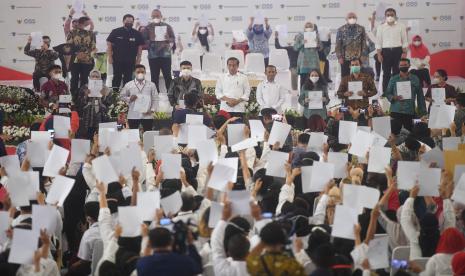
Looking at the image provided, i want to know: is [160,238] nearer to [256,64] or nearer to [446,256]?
[446,256]

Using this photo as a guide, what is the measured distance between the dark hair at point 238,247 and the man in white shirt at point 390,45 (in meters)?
9.86

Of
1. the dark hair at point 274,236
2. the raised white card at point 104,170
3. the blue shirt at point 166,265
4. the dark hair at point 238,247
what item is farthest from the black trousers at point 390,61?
the blue shirt at point 166,265

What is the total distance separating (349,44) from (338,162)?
6.71 metres

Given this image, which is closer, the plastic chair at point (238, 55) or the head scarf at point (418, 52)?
the plastic chair at point (238, 55)

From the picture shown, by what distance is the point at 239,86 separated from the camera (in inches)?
547

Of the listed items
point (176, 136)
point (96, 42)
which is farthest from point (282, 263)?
point (96, 42)

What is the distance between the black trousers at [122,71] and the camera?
15625 mm

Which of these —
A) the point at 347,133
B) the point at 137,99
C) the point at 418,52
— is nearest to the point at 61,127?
the point at 137,99

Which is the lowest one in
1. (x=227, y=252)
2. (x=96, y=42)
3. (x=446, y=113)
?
(x=227, y=252)

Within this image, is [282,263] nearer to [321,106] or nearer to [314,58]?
[321,106]

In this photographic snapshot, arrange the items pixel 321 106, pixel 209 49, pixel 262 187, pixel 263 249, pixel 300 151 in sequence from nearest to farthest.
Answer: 1. pixel 263 249
2. pixel 262 187
3. pixel 300 151
4. pixel 321 106
5. pixel 209 49

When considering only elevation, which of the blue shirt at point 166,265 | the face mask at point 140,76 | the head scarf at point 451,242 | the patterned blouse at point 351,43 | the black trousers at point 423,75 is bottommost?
the head scarf at point 451,242

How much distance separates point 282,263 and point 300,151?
4.32 m

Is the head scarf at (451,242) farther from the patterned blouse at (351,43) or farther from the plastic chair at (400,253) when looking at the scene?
the patterned blouse at (351,43)
